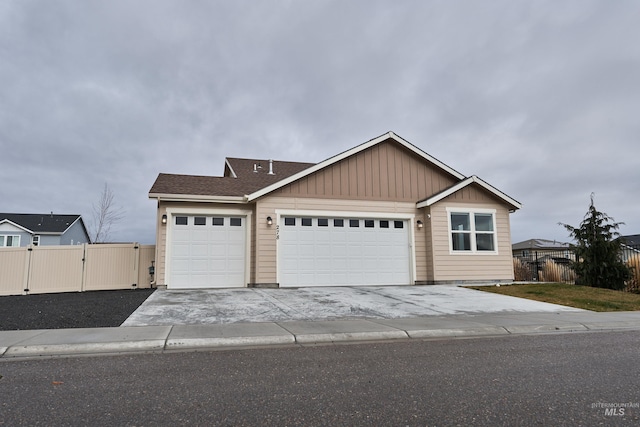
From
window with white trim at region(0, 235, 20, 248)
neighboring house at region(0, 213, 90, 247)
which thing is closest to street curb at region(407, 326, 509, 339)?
neighboring house at region(0, 213, 90, 247)

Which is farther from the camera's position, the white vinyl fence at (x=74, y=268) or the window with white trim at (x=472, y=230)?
the window with white trim at (x=472, y=230)

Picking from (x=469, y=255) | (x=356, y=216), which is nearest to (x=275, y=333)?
(x=356, y=216)

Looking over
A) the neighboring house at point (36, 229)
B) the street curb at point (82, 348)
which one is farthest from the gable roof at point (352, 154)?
the neighboring house at point (36, 229)

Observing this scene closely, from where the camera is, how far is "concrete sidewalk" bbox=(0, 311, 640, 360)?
17.1ft

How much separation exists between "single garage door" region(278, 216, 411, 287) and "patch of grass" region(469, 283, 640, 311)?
299 cm

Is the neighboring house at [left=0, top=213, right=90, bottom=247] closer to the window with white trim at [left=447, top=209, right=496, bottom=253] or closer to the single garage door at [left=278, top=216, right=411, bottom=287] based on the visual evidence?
the single garage door at [left=278, top=216, right=411, bottom=287]

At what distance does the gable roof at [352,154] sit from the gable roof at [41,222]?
3163 cm

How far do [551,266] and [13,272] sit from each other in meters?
21.3

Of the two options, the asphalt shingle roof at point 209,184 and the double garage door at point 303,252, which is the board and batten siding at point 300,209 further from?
the asphalt shingle roof at point 209,184

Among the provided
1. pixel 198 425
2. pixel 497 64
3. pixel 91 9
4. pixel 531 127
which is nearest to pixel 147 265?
pixel 91 9

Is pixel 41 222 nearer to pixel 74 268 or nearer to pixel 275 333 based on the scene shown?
pixel 74 268

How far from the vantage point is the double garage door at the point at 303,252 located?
43.4 feet

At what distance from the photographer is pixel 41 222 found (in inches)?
1438

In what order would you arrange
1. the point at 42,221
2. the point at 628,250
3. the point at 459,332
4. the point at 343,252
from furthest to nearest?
the point at 42,221 → the point at 628,250 → the point at 343,252 → the point at 459,332
